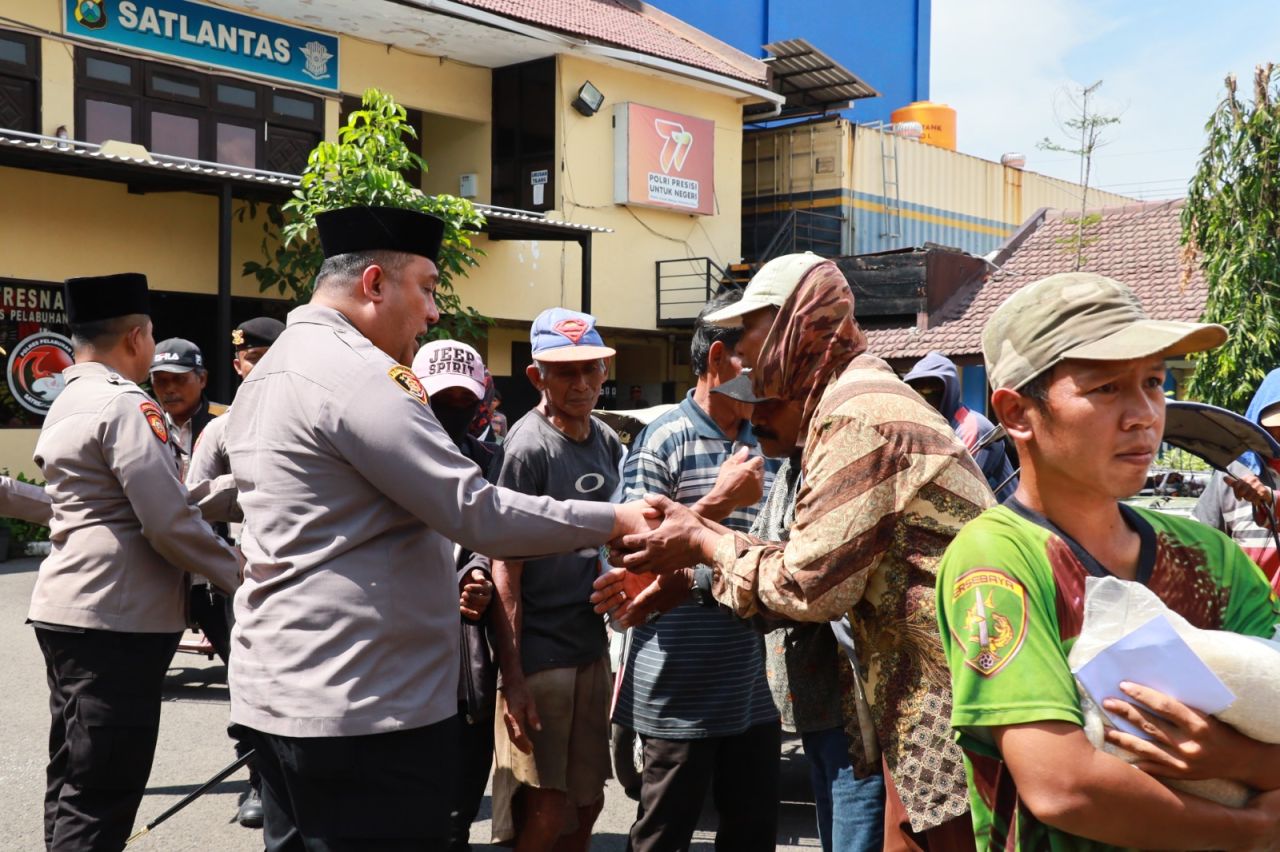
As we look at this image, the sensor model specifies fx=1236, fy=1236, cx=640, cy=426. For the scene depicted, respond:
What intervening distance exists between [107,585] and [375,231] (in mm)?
1854

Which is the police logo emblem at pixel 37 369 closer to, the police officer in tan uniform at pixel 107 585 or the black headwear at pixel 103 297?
the black headwear at pixel 103 297

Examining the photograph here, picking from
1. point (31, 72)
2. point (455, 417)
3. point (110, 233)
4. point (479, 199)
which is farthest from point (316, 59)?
point (455, 417)

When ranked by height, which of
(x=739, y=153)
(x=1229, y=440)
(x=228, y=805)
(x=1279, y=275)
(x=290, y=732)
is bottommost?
(x=228, y=805)

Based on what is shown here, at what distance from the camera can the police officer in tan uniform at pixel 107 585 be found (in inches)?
160

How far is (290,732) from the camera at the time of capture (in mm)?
2799

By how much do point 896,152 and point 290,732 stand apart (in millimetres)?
24114

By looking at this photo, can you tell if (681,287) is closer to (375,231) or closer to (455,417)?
(455,417)

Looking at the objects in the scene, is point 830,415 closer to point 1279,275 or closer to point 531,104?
point 1279,275

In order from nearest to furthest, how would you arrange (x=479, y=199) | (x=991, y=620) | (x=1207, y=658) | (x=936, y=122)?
(x=1207, y=658)
(x=991, y=620)
(x=479, y=199)
(x=936, y=122)

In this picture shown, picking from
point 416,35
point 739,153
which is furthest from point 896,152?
point 416,35

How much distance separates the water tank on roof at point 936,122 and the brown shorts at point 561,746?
2490 cm

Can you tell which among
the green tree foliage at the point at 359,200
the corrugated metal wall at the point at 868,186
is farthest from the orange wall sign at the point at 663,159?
the green tree foliage at the point at 359,200

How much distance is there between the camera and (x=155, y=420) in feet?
13.9

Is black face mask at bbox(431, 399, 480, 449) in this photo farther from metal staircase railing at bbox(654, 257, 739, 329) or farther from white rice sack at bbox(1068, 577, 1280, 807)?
metal staircase railing at bbox(654, 257, 739, 329)
